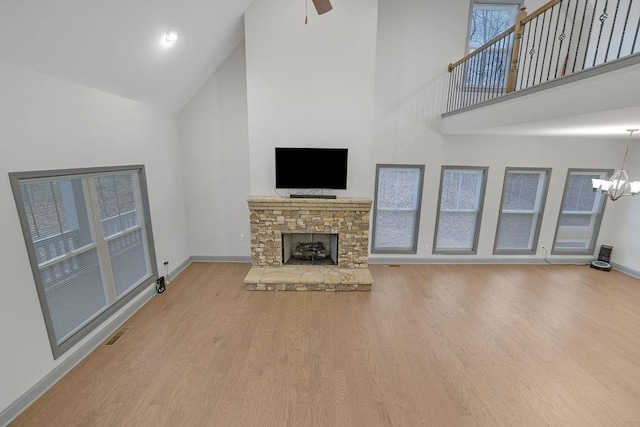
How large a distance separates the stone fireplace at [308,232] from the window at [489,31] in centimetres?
300

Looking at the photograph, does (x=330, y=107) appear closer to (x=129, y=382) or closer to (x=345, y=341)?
(x=345, y=341)

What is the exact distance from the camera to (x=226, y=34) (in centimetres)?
409

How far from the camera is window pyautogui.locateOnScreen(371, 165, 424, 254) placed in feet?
17.4

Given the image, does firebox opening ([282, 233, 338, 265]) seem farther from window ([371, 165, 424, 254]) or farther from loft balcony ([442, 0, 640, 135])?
loft balcony ([442, 0, 640, 135])

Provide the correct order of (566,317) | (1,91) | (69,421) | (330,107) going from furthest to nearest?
(330,107), (566,317), (69,421), (1,91)

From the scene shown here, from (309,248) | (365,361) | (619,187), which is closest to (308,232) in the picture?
(309,248)

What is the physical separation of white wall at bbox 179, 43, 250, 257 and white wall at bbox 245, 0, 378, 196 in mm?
621

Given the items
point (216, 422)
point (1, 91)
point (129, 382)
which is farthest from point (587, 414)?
point (1, 91)

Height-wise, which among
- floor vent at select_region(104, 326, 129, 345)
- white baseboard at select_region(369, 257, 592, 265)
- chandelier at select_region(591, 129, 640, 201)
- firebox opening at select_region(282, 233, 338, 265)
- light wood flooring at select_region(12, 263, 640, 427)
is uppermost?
chandelier at select_region(591, 129, 640, 201)

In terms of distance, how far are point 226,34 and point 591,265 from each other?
7767mm

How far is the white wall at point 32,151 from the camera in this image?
2146 millimetres

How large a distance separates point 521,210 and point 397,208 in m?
2.49

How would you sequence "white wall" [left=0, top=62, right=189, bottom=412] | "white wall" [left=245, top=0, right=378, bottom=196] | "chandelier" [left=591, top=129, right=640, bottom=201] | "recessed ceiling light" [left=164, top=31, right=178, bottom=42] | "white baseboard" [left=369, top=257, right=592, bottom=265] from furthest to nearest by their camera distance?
"white baseboard" [left=369, top=257, right=592, bottom=265]
"white wall" [left=245, top=0, right=378, bottom=196]
"chandelier" [left=591, top=129, right=640, bottom=201]
"recessed ceiling light" [left=164, top=31, right=178, bottom=42]
"white wall" [left=0, top=62, right=189, bottom=412]

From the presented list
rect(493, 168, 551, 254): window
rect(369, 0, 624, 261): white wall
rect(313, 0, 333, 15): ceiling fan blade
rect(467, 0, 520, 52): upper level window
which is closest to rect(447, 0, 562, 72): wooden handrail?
rect(369, 0, 624, 261): white wall
